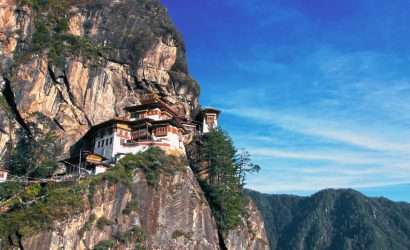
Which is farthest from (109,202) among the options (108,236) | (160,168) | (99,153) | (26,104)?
(26,104)

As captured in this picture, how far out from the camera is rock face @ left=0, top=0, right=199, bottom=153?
62.2m

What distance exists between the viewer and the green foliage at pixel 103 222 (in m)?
44.8

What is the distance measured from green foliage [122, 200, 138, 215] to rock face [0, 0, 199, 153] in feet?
60.9

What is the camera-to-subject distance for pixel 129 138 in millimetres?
56062

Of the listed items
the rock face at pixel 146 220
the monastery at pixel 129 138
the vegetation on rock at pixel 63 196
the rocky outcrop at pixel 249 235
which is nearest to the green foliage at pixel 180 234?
the rock face at pixel 146 220

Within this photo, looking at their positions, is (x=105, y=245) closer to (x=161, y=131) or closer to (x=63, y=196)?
(x=63, y=196)

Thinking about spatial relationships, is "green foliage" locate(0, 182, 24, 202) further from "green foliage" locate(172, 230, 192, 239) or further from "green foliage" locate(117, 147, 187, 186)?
"green foliage" locate(172, 230, 192, 239)

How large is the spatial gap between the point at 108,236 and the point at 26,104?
25516 mm

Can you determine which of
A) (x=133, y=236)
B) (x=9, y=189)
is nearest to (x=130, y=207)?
(x=133, y=236)

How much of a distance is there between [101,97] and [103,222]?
24.7 metres

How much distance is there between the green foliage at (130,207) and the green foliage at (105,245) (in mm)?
3550

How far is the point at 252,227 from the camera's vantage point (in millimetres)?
64125

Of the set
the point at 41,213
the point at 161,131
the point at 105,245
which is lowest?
the point at 105,245

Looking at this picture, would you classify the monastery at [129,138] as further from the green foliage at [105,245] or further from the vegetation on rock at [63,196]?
the green foliage at [105,245]
